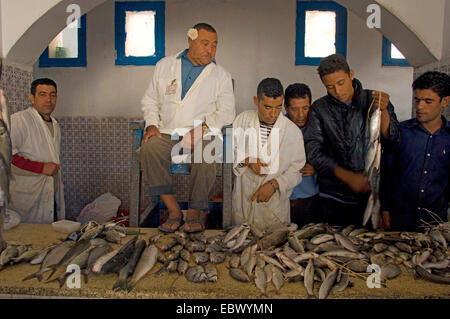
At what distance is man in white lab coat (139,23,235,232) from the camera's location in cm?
304

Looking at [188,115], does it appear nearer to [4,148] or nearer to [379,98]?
[4,148]

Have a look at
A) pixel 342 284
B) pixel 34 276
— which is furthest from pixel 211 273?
pixel 34 276

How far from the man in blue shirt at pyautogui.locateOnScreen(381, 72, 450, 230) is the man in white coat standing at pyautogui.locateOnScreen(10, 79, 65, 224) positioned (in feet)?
12.3

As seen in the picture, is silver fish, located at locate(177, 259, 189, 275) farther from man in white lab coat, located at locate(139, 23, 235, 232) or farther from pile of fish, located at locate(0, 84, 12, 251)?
pile of fish, located at locate(0, 84, 12, 251)

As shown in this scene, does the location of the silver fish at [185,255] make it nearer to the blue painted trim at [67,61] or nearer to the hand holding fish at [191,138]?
the hand holding fish at [191,138]

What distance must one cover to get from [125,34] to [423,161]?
16.1 feet

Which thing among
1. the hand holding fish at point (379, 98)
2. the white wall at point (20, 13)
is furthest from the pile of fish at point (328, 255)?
the white wall at point (20, 13)

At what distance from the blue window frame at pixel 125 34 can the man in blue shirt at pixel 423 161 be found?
13.2ft

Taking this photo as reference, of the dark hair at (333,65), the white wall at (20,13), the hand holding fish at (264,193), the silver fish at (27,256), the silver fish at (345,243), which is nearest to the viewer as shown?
the silver fish at (27,256)

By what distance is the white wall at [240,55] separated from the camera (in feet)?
18.2

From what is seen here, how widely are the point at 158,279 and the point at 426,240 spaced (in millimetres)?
2078

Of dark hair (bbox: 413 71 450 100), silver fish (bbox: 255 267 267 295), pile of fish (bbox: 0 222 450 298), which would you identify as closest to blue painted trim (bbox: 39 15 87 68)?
pile of fish (bbox: 0 222 450 298)

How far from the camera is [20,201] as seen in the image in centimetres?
A: 395
